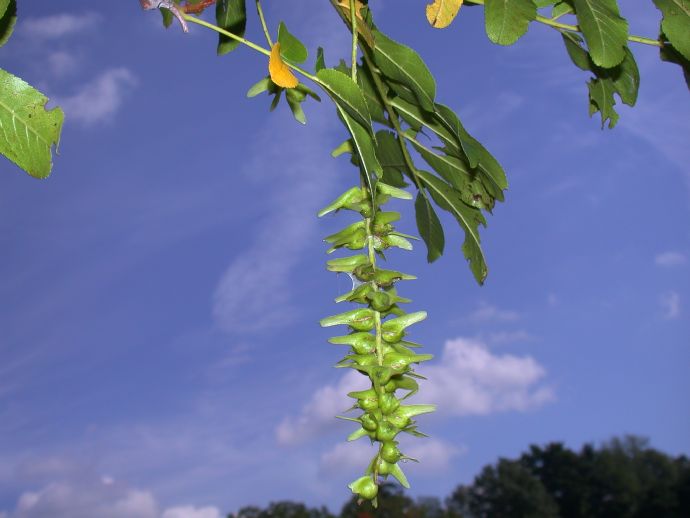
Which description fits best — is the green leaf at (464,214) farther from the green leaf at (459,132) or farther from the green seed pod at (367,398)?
the green seed pod at (367,398)

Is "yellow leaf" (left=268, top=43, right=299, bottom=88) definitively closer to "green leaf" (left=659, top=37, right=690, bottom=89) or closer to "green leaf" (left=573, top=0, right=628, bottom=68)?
"green leaf" (left=573, top=0, right=628, bottom=68)

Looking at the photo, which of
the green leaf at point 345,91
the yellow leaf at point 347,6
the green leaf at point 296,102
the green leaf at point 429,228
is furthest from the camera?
the green leaf at point 429,228

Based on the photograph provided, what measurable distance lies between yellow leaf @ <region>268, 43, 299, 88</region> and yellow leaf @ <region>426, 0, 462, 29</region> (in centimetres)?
29

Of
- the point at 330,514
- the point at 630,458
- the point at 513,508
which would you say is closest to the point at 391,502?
the point at 330,514

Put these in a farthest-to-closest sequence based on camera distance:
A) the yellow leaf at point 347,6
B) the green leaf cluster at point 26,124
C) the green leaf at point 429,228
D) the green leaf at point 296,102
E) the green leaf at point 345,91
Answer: the green leaf at point 429,228, the green leaf at point 296,102, the yellow leaf at point 347,6, the green leaf at point 345,91, the green leaf cluster at point 26,124

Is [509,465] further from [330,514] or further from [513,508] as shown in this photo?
A: [330,514]

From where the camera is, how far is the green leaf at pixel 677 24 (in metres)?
1.63

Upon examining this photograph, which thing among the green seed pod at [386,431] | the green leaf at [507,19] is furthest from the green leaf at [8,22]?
the green seed pod at [386,431]

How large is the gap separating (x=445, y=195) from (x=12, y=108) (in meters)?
1.01

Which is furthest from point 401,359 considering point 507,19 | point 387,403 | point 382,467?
point 507,19

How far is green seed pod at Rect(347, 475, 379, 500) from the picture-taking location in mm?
1459

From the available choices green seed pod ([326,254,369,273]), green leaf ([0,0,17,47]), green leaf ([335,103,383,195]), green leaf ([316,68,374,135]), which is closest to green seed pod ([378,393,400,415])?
green seed pod ([326,254,369,273])

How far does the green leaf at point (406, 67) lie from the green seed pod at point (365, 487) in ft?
2.35

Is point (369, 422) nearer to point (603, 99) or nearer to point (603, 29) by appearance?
point (603, 29)
